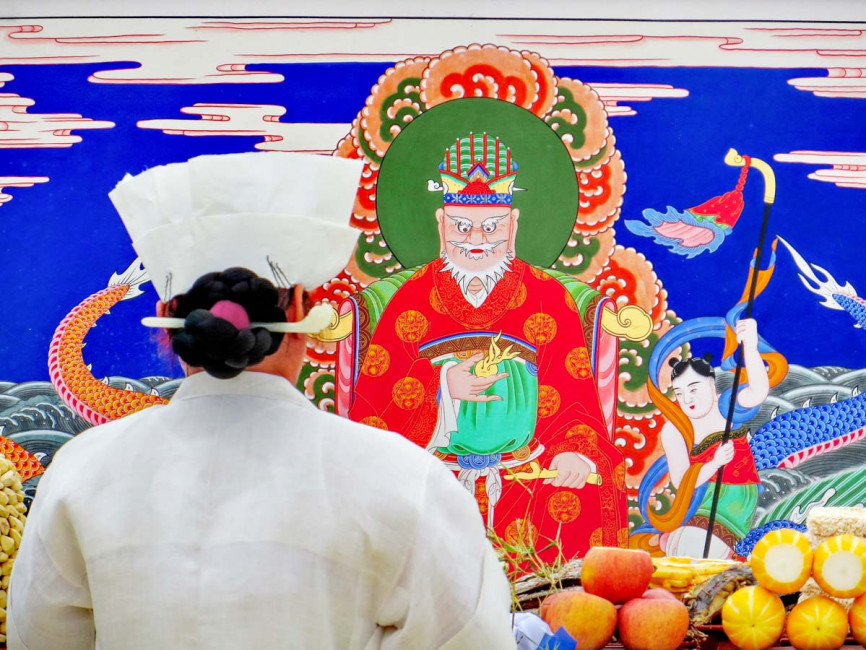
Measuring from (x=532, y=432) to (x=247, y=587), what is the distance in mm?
2094

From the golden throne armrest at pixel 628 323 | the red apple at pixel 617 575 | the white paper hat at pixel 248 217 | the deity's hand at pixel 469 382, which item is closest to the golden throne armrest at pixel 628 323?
the golden throne armrest at pixel 628 323

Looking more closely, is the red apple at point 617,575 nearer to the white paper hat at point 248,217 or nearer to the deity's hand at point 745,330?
the white paper hat at point 248,217

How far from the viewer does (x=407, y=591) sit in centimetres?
118

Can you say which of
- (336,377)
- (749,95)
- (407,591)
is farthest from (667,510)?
(407,591)

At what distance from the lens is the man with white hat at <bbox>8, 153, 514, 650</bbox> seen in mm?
1155

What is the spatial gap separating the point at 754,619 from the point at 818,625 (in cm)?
11

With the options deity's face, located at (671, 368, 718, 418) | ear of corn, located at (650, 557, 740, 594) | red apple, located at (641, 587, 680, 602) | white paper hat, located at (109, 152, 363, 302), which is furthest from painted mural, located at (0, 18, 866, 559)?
white paper hat, located at (109, 152, 363, 302)

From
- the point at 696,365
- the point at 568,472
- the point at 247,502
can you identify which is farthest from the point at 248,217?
the point at 696,365

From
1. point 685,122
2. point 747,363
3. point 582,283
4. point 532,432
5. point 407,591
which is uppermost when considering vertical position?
point 685,122

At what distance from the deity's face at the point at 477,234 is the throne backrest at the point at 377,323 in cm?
15

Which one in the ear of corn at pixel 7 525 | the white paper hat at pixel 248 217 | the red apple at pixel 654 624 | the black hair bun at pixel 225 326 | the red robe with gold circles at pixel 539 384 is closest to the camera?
the black hair bun at pixel 225 326

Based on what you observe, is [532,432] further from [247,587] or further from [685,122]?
[247,587]

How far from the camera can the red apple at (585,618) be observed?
5.72 ft

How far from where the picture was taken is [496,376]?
3.19m
